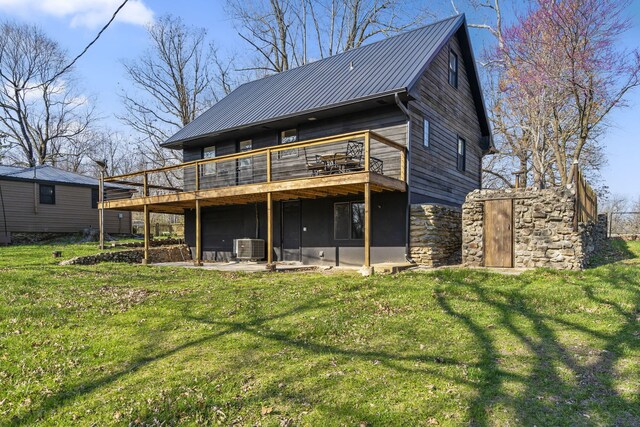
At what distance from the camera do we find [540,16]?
14539 millimetres

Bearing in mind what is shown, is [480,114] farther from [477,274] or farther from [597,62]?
[477,274]

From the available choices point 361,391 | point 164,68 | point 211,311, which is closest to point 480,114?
→ point 211,311

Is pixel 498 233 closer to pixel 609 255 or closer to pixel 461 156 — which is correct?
pixel 609 255

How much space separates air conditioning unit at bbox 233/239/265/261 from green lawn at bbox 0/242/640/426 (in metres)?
5.44

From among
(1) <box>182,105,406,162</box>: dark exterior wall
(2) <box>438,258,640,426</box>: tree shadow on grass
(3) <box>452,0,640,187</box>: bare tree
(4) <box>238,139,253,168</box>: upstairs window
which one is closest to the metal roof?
(1) <box>182,105,406,162</box>: dark exterior wall

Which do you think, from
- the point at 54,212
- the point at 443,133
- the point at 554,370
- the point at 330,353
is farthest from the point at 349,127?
the point at 54,212

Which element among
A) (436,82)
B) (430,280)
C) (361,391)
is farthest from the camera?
(436,82)

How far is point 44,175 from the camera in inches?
844

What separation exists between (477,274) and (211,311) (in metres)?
5.52

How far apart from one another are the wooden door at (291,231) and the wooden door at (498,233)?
5838 millimetres

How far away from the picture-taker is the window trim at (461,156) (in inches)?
585

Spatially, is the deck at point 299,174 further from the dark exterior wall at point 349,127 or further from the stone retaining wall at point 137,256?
the stone retaining wall at point 137,256

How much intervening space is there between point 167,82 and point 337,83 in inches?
753

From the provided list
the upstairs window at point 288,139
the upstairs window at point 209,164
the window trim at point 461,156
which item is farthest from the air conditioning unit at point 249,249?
the window trim at point 461,156
